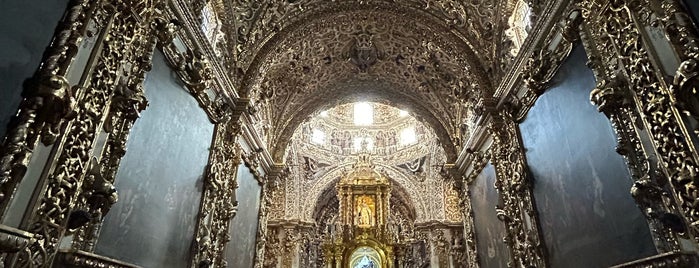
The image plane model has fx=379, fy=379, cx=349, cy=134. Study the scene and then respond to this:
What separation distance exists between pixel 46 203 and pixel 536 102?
537 centimetres

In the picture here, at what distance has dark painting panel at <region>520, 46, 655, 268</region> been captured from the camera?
3.39 m

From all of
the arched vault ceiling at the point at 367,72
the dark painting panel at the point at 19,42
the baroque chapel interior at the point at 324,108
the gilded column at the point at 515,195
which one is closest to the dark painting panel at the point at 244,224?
the baroque chapel interior at the point at 324,108

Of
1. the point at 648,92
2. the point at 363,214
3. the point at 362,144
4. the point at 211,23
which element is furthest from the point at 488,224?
the point at 362,144

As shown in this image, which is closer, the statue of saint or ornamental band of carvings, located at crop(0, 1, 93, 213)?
ornamental band of carvings, located at crop(0, 1, 93, 213)

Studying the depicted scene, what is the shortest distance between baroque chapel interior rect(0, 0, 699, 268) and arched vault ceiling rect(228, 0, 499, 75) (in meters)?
0.03

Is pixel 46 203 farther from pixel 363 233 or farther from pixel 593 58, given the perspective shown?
pixel 363 233

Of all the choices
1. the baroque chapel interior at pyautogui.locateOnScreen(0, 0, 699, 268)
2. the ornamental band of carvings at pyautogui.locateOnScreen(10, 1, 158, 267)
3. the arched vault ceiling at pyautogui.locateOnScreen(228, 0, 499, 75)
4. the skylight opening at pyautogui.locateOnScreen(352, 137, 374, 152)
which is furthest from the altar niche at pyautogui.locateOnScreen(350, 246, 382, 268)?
the ornamental band of carvings at pyautogui.locateOnScreen(10, 1, 158, 267)

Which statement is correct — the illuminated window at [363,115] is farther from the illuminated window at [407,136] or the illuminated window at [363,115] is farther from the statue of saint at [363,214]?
the statue of saint at [363,214]

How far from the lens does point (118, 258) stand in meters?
3.47

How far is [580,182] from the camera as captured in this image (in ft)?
13.4

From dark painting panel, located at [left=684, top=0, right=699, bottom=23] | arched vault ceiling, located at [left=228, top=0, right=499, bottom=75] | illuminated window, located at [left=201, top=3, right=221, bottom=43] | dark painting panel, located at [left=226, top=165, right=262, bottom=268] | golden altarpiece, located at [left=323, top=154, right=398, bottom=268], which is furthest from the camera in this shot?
golden altarpiece, located at [left=323, top=154, right=398, bottom=268]

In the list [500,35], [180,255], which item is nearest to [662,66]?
[500,35]

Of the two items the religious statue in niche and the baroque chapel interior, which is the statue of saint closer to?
the religious statue in niche

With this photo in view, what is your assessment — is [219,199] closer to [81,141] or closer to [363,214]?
[81,141]
